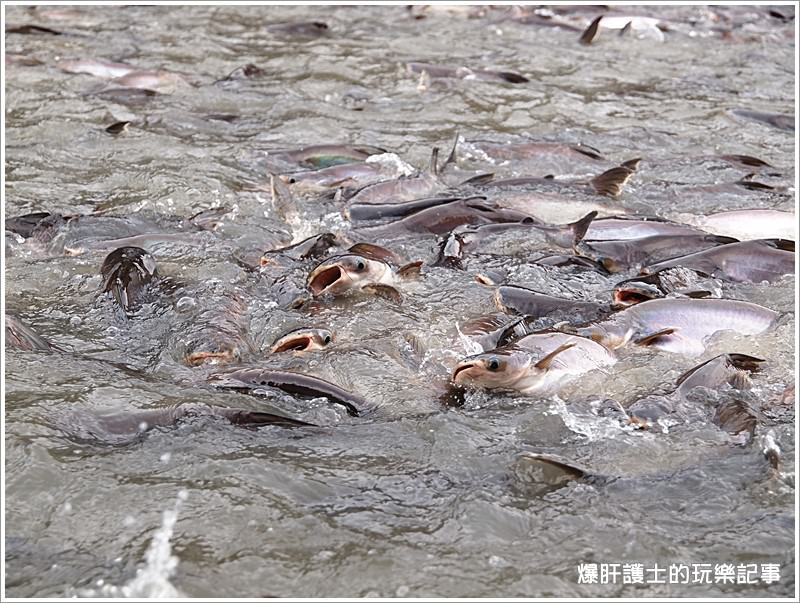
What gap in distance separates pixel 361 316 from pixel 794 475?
6.31ft

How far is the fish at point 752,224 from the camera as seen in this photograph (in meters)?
4.98

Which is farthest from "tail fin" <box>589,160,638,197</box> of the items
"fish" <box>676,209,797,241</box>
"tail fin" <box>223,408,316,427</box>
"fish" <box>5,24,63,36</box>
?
"fish" <box>5,24,63,36</box>

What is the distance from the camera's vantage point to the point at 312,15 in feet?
32.7

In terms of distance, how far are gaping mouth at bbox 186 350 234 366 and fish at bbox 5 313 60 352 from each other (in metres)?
0.61

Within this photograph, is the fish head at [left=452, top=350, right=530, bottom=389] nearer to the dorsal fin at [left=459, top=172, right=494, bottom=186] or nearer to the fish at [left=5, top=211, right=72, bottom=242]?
the dorsal fin at [left=459, top=172, right=494, bottom=186]

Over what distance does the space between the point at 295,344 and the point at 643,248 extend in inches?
78.6

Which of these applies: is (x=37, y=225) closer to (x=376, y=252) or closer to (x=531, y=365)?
(x=376, y=252)

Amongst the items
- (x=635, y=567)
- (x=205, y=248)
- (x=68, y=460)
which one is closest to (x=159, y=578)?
(x=68, y=460)

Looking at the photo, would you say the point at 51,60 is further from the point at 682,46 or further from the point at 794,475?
the point at 794,475

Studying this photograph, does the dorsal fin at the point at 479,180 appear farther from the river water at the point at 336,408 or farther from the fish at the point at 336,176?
the fish at the point at 336,176

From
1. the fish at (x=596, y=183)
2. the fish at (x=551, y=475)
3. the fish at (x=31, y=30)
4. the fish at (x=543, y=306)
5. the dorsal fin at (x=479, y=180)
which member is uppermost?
the fish at (x=551, y=475)

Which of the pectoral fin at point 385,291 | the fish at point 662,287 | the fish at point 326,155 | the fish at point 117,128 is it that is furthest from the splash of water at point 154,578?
the fish at point 117,128

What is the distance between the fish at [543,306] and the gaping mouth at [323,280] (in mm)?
745

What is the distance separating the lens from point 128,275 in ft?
13.9
